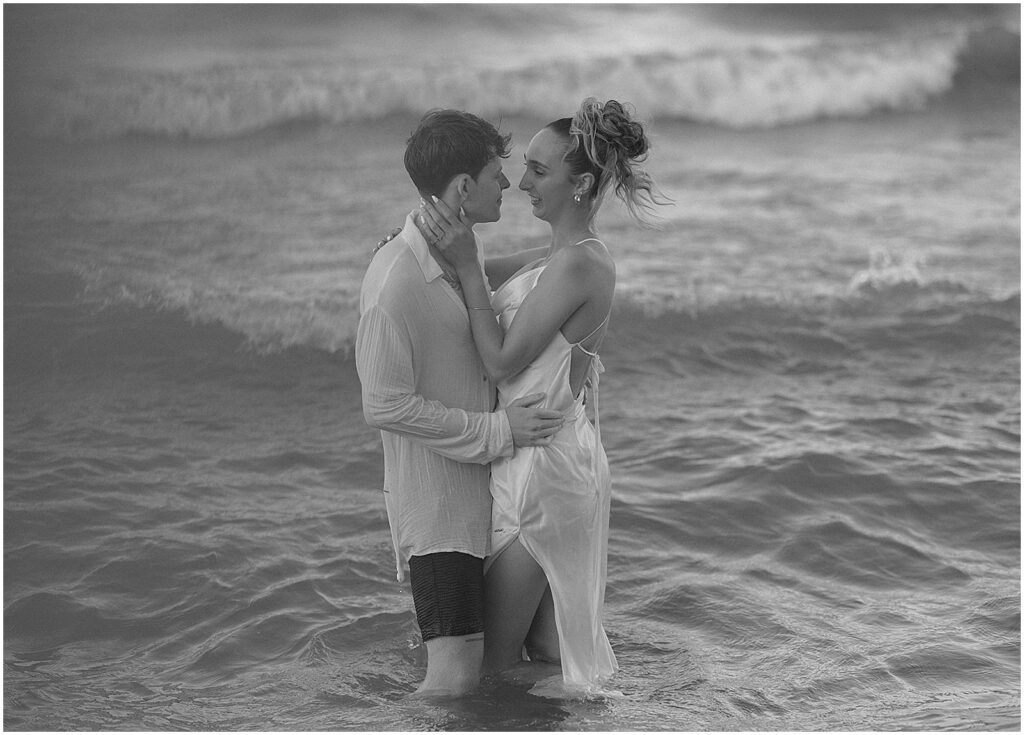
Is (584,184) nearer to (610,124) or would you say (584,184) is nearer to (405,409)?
(610,124)

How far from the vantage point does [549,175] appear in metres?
3.92

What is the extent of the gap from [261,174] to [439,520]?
12230mm

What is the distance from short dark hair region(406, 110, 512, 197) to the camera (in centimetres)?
380

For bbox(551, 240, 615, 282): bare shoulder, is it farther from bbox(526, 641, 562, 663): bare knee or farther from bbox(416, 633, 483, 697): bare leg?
bbox(526, 641, 562, 663): bare knee

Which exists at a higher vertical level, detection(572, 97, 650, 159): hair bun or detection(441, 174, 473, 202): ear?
detection(572, 97, 650, 159): hair bun

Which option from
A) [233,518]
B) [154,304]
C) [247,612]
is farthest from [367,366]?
[154,304]

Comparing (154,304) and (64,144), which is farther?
(64,144)

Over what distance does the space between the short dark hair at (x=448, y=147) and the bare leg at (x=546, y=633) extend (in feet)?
5.08

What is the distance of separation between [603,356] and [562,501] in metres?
6.44

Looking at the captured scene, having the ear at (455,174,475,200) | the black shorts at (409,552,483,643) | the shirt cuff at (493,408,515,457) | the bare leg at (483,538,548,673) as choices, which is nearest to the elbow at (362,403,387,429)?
the shirt cuff at (493,408,515,457)

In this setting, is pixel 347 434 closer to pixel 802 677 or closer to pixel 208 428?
pixel 208 428

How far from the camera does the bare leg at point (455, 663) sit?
3.98 m

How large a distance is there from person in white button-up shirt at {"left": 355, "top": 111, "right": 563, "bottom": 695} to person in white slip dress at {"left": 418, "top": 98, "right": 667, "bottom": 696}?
7 centimetres

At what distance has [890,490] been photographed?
7.14m
